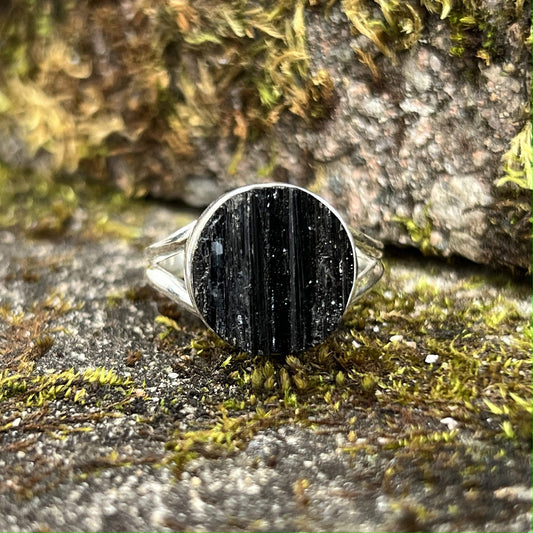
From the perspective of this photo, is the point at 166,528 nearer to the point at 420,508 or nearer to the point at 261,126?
the point at 420,508

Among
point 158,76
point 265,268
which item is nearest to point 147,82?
point 158,76

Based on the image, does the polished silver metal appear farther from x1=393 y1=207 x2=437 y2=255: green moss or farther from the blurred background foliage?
the blurred background foliage

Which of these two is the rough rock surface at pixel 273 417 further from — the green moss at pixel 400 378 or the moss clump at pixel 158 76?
the moss clump at pixel 158 76

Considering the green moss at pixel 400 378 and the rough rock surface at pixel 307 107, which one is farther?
the rough rock surface at pixel 307 107

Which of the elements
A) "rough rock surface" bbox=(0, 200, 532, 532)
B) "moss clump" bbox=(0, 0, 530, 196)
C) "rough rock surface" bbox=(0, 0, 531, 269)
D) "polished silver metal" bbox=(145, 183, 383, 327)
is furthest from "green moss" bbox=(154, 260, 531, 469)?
"moss clump" bbox=(0, 0, 530, 196)

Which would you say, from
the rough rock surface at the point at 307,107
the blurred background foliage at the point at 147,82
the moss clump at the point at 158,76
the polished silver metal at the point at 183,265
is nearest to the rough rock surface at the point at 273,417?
the polished silver metal at the point at 183,265

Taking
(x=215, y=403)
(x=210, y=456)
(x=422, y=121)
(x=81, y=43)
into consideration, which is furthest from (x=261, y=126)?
(x=210, y=456)
